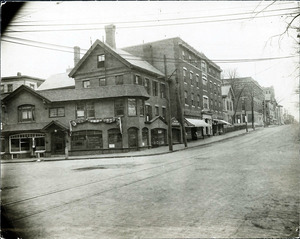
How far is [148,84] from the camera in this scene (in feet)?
96.6

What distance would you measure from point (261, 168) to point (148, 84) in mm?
18958

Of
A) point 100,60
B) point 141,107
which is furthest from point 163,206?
point 141,107

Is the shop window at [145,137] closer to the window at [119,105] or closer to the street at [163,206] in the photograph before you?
the window at [119,105]

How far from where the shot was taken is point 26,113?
12.7 m

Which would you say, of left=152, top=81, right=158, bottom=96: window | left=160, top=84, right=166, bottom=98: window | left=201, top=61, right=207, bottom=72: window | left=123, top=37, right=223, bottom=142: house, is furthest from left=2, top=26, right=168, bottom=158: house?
left=201, top=61, right=207, bottom=72: window

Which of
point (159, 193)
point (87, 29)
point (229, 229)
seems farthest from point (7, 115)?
point (229, 229)

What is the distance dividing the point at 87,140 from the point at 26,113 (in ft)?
20.7

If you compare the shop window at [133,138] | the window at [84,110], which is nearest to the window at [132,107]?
the shop window at [133,138]

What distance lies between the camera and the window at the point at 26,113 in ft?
39.5

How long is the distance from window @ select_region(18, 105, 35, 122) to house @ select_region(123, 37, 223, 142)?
18.1m

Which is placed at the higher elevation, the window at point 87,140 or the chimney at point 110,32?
the chimney at point 110,32

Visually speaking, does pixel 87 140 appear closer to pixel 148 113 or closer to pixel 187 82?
pixel 148 113

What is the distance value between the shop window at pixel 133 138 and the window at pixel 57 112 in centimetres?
1120

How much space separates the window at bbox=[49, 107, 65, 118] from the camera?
42.8ft
